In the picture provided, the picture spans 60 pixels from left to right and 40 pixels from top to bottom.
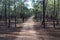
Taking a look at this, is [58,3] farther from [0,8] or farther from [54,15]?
[0,8]

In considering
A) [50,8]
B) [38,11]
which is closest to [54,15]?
[50,8]

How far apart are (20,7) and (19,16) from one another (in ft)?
12.0

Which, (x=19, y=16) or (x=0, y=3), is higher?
(x=0, y=3)

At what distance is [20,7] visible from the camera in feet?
201

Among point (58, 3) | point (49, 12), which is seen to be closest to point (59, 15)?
point (49, 12)

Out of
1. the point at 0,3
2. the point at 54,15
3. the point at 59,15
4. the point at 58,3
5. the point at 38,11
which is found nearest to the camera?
the point at 58,3

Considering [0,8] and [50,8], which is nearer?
[50,8]

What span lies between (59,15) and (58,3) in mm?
7004

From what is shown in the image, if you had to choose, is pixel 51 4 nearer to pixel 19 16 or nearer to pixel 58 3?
pixel 58 3

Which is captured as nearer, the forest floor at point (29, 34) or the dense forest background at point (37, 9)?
the forest floor at point (29, 34)

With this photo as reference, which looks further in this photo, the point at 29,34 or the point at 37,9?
the point at 37,9

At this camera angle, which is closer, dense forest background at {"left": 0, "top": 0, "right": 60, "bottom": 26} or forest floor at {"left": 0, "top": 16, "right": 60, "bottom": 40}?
forest floor at {"left": 0, "top": 16, "right": 60, "bottom": 40}

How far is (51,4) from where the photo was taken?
44.1 metres

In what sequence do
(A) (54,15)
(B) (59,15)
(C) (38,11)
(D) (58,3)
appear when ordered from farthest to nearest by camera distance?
(C) (38,11)
(B) (59,15)
(A) (54,15)
(D) (58,3)
